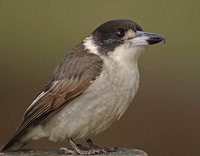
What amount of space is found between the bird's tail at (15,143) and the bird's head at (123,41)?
37.8 inches

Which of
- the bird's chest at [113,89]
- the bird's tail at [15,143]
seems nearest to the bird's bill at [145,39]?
the bird's chest at [113,89]

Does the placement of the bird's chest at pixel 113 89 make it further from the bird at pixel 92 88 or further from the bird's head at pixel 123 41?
the bird's head at pixel 123 41

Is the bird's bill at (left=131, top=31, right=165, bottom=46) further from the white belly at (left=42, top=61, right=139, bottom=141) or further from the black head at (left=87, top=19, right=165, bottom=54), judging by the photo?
the white belly at (left=42, top=61, right=139, bottom=141)

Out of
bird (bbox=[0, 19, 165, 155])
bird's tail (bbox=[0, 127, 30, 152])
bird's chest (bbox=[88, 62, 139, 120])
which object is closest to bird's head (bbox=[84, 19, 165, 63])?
bird (bbox=[0, 19, 165, 155])

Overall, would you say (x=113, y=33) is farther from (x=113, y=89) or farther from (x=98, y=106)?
(x=98, y=106)

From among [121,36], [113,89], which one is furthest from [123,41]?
[113,89]

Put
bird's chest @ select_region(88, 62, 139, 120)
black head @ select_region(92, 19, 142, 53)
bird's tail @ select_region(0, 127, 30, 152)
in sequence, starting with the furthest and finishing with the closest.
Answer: bird's tail @ select_region(0, 127, 30, 152) < black head @ select_region(92, 19, 142, 53) < bird's chest @ select_region(88, 62, 139, 120)

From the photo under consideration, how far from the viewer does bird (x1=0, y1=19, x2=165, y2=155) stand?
5.88 m

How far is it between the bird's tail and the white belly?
0.32 m

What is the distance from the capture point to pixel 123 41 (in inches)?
235

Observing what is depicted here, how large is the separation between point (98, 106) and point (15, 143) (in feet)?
2.89

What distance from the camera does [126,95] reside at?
19.5ft

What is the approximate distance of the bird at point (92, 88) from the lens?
19.3 ft

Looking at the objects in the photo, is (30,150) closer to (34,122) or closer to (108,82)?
(34,122)
